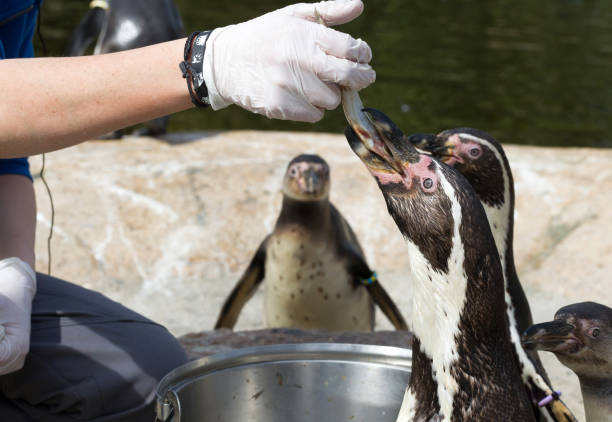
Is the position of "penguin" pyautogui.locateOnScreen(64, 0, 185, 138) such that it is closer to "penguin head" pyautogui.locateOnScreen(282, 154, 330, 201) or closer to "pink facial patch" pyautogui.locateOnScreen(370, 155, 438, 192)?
"penguin head" pyautogui.locateOnScreen(282, 154, 330, 201)

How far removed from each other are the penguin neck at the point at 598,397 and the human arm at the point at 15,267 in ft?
4.32

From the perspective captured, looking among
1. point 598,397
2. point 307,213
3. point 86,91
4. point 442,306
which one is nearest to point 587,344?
point 598,397

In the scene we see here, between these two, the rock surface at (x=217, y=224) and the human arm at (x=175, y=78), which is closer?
the human arm at (x=175, y=78)

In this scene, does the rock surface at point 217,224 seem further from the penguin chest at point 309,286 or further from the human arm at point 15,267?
the human arm at point 15,267

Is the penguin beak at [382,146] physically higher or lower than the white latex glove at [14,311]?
higher

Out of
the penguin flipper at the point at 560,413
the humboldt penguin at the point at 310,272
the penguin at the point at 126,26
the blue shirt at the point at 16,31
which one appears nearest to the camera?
the penguin flipper at the point at 560,413

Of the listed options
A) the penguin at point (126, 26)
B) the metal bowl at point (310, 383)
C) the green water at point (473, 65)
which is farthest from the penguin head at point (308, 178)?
the green water at point (473, 65)

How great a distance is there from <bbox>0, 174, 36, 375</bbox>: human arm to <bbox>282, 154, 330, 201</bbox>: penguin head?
136 centimetres

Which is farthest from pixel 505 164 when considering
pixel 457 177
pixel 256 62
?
pixel 256 62

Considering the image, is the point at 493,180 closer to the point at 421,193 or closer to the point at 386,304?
the point at 421,193

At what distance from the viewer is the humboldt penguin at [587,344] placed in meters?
1.89

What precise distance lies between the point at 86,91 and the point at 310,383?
2.70ft

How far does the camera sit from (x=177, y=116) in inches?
318

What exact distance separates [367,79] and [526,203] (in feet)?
9.11
